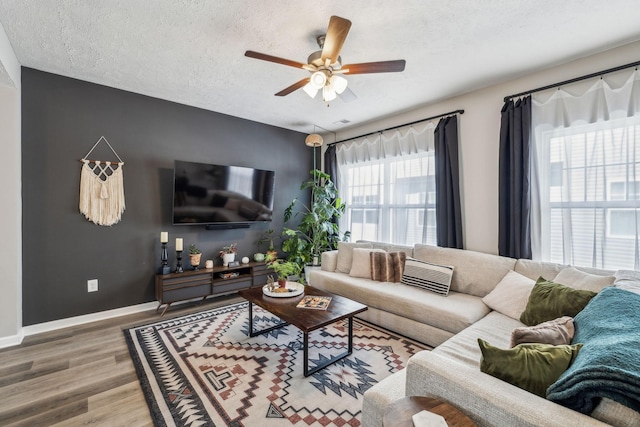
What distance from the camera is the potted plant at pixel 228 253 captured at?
3.83 metres

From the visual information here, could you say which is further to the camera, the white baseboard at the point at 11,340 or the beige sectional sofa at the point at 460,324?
the white baseboard at the point at 11,340

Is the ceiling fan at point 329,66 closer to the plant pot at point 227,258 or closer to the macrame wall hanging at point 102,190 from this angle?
the macrame wall hanging at point 102,190

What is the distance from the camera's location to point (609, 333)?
43.1 inches

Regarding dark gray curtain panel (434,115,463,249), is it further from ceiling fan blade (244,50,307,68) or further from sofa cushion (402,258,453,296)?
ceiling fan blade (244,50,307,68)

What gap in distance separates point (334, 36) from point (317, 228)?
2950mm

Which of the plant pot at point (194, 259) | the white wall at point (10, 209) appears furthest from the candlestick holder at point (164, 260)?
the white wall at point (10, 209)

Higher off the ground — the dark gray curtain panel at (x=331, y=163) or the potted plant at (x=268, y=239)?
the dark gray curtain panel at (x=331, y=163)

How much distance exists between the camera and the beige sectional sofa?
90cm

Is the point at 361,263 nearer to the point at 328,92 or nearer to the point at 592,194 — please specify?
the point at 328,92

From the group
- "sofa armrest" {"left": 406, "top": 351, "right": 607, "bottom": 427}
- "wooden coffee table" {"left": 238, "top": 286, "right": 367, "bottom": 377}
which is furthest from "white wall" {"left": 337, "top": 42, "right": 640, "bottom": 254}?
"sofa armrest" {"left": 406, "top": 351, "right": 607, "bottom": 427}

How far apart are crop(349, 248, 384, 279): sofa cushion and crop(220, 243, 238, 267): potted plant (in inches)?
64.3

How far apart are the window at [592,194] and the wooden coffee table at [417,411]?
2.33 meters

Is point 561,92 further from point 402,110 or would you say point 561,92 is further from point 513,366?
point 513,366

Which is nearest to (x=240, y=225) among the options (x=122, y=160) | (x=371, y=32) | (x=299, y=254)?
(x=299, y=254)
